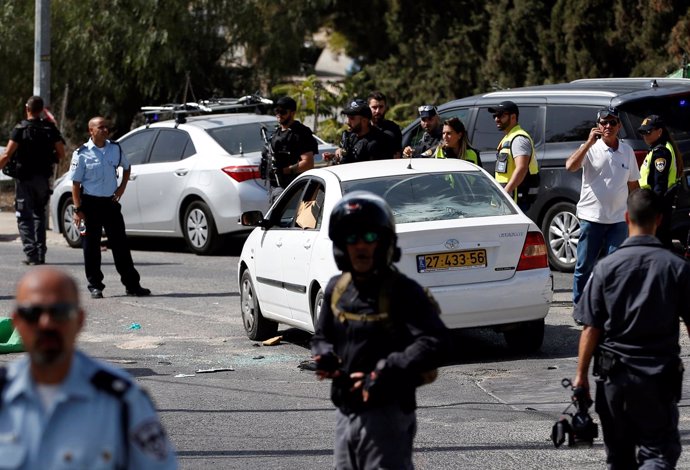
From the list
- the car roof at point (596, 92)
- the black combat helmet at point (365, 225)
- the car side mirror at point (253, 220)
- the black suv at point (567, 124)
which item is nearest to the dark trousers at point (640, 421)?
the black combat helmet at point (365, 225)

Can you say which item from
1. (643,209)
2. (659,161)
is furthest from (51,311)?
(659,161)

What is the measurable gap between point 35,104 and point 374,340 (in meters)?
10.8

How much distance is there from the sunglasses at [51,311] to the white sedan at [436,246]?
5.78 metres

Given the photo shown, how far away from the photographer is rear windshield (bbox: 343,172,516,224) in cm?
942

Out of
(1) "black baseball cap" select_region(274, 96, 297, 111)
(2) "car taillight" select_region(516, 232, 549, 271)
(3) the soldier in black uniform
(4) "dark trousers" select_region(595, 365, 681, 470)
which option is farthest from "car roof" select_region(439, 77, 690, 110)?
(4) "dark trousers" select_region(595, 365, 681, 470)

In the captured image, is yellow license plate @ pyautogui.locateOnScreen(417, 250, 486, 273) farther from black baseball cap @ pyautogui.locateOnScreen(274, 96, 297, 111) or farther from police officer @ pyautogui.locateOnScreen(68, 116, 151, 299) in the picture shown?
police officer @ pyautogui.locateOnScreen(68, 116, 151, 299)

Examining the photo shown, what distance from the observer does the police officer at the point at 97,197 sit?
12633mm

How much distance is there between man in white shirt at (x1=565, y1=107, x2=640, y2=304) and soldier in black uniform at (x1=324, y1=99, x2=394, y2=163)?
2.22 metres

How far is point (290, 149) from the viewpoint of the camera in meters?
13.1

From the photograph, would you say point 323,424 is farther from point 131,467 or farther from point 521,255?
point 131,467

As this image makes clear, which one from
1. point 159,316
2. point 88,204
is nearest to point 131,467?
point 159,316

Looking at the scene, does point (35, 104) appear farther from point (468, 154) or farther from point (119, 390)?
point (119, 390)

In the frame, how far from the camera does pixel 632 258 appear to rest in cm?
530

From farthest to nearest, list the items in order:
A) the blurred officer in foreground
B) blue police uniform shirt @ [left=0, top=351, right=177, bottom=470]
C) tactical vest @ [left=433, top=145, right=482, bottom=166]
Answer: the blurred officer in foreground, tactical vest @ [left=433, top=145, right=482, bottom=166], blue police uniform shirt @ [left=0, top=351, right=177, bottom=470]
